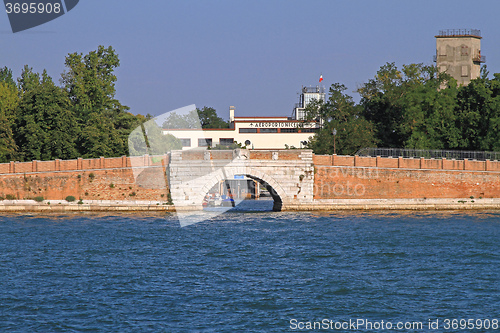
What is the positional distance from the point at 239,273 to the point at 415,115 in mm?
32720

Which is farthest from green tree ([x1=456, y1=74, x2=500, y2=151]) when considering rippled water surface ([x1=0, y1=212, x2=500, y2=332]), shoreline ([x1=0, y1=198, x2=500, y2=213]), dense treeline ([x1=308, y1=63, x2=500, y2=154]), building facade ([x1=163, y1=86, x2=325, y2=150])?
building facade ([x1=163, y1=86, x2=325, y2=150])

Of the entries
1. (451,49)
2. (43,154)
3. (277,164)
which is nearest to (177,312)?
(277,164)

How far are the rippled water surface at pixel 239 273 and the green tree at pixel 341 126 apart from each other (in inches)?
710

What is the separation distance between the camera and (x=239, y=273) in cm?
2280

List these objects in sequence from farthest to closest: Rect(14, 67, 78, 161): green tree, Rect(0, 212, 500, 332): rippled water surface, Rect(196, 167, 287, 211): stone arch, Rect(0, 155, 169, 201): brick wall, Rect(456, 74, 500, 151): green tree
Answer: Rect(456, 74, 500, 151): green tree → Rect(14, 67, 78, 161): green tree → Rect(0, 155, 169, 201): brick wall → Rect(196, 167, 287, 211): stone arch → Rect(0, 212, 500, 332): rippled water surface

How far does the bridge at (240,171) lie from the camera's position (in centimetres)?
3953

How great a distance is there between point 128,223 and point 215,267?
1228 centimetres

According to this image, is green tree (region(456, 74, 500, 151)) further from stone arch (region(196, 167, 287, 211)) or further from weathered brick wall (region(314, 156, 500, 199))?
stone arch (region(196, 167, 287, 211))

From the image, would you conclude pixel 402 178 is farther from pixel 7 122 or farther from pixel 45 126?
pixel 7 122

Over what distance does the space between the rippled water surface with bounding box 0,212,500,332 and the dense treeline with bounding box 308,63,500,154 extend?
14.4 metres

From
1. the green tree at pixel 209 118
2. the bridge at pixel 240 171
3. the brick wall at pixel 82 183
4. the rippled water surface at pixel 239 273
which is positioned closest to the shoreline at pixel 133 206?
the brick wall at pixel 82 183

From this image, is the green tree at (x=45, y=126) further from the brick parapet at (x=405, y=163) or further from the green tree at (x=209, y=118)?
the green tree at (x=209, y=118)

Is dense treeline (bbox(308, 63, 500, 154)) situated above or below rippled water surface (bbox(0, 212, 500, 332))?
above

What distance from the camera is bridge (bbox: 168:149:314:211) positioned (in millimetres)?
39531
